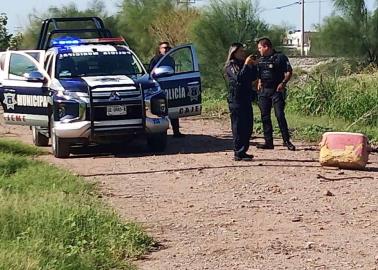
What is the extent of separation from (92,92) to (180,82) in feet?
7.74

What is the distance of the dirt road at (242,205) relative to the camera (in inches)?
272

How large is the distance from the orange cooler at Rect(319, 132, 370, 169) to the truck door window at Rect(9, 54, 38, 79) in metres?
5.79

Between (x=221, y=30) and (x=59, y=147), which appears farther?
(x=221, y=30)

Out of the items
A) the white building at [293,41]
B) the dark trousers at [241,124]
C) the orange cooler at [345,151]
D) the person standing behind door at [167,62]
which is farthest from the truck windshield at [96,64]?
the white building at [293,41]

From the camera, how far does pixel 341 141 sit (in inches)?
450

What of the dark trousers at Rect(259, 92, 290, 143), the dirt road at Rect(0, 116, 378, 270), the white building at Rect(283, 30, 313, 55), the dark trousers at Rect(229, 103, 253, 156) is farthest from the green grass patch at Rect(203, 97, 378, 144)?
the white building at Rect(283, 30, 313, 55)

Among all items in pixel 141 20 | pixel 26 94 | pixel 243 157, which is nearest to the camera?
pixel 243 157

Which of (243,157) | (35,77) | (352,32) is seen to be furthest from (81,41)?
(352,32)

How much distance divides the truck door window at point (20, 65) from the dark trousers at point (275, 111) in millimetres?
4166

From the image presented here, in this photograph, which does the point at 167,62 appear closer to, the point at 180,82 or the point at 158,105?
the point at 180,82

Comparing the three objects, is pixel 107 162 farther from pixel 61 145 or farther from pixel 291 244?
pixel 291 244

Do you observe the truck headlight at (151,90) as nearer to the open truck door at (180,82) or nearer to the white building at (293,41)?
the open truck door at (180,82)

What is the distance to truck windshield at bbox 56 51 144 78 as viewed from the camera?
13.9 m

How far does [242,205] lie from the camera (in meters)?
9.10
